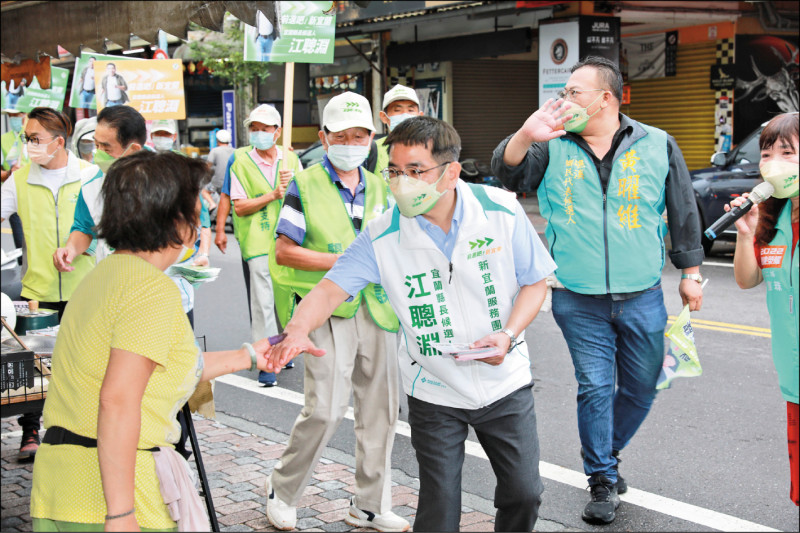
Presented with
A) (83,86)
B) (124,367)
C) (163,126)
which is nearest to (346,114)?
(124,367)

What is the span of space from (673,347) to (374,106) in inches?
743

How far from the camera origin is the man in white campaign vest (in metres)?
3.34

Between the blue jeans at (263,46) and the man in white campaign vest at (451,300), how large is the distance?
395 cm

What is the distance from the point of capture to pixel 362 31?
2056 cm

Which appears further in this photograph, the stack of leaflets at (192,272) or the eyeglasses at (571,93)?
the eyeglasses at (571,93)

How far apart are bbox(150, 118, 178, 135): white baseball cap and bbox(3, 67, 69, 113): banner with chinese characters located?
214 cm

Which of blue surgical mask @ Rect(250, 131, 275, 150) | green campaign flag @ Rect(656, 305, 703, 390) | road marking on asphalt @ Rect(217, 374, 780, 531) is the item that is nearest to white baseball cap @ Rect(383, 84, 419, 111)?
blue surgical mask @ Rect(250, 131, 275, 150)

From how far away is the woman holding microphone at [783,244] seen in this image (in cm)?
302

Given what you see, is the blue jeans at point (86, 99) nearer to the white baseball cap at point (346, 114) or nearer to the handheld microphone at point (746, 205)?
the white baseball cap at point (346, 114)

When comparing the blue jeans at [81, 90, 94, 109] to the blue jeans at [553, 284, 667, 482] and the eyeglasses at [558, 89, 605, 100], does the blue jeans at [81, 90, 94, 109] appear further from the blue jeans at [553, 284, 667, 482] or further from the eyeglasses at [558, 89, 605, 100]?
the blue jeans at [553, 284, 667, 482]

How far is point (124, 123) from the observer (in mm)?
5160

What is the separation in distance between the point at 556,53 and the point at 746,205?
15952 millimetres

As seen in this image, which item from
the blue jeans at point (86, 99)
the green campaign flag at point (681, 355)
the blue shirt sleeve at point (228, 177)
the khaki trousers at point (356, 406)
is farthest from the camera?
the blue jeans at point (86, 99)

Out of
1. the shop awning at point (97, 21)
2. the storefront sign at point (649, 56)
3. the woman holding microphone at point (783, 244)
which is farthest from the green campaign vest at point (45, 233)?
the storefront sign at point (649, 56)
